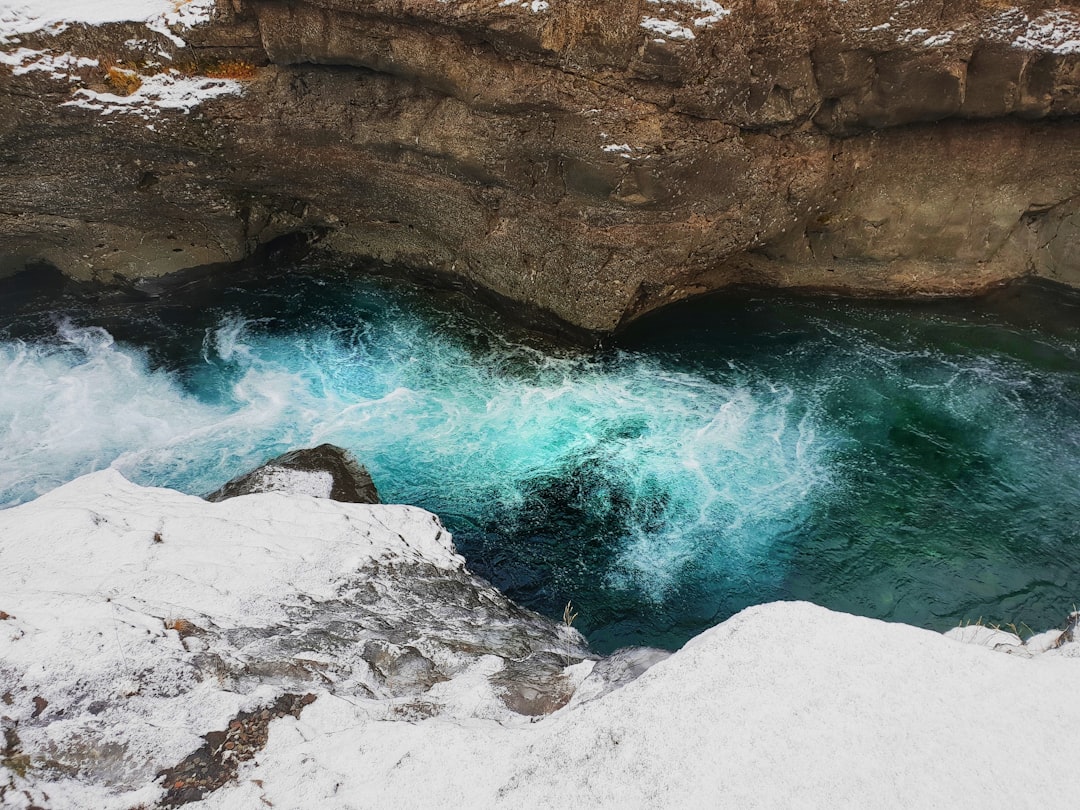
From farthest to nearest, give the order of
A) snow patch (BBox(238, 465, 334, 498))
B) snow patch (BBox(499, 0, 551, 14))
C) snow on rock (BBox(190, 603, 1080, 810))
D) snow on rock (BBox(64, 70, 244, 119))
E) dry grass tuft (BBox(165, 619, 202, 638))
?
1. snow on rock (BBox(64, 70, 244, 119))
2. snow patch (BBox(499, 0, 551, 14))
3. snow patch (BBox(238, 465, 334, 498))
4. dry grass tuft (BBox(165, 619, 202, 638))
5. snow on rock (BBox(190, 603, 1080, 810))

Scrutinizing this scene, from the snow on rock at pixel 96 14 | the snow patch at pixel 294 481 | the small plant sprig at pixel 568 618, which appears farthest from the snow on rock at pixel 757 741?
the snow on rock at pixel 96 14

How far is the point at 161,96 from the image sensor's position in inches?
627

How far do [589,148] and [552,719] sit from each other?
1155 cm

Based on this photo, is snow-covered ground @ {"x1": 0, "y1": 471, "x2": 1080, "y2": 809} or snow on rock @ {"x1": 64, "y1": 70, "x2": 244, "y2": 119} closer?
snow-covered ground @ {"x1": 0, "y1": 471, "x2": 1080, "y2": 809}

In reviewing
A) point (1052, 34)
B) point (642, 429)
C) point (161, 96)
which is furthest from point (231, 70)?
point (1052, 34)

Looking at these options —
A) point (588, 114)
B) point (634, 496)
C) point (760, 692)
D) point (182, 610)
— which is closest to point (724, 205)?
point (588, 114)

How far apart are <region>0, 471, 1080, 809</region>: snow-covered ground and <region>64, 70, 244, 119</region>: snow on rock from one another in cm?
1267

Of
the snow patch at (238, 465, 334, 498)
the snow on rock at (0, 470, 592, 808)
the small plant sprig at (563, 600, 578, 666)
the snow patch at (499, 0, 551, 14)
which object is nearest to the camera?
the snow on rock at (0, 470, 592, 808)

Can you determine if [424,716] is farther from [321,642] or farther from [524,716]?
[321,642]

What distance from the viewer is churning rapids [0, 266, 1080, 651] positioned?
38.1ft

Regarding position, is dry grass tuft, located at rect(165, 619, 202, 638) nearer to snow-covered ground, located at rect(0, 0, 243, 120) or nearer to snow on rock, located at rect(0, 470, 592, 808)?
snow on rock, located at rect(0, 470, 592, 808)

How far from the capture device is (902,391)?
49.9ft

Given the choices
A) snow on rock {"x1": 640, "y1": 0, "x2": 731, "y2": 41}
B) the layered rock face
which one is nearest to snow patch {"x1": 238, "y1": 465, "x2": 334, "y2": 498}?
the layered rock face

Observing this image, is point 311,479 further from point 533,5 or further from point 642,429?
point 533,5
